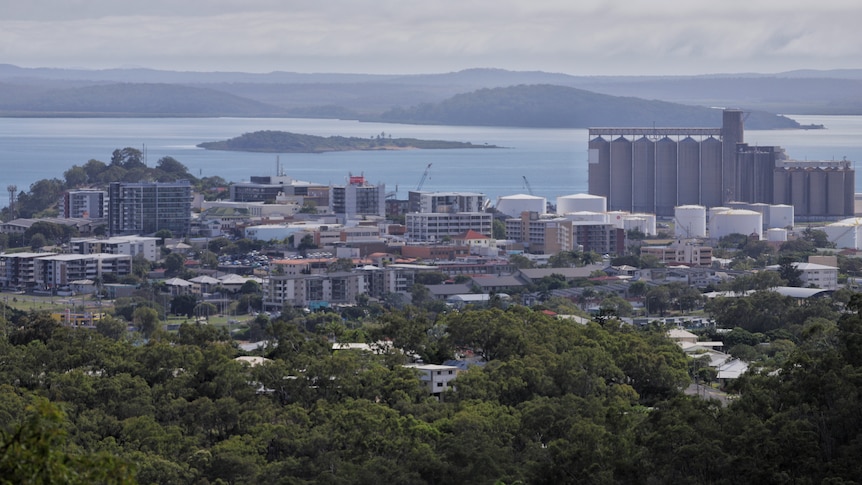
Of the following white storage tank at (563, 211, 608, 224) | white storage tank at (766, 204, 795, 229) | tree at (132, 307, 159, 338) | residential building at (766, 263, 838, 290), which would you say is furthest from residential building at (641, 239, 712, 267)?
tree at (132, 307, 159, 338)

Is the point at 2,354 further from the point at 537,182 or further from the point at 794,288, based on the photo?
the point at 537,182

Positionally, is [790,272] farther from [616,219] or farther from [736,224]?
[616,219]

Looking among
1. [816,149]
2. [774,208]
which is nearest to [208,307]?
[774,208]

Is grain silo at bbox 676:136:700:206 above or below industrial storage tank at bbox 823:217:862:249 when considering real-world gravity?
above

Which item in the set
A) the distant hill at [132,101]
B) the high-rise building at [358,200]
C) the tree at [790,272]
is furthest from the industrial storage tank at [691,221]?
the distant hill at [132,101]

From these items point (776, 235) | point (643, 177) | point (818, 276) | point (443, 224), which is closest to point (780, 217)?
point (776, 235)

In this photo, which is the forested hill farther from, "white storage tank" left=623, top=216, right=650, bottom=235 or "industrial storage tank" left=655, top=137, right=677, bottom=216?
"white storage tank" left=623, top=216, right=650, bottom=235
